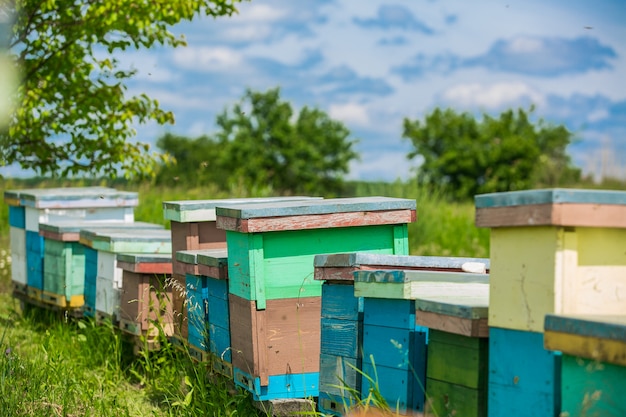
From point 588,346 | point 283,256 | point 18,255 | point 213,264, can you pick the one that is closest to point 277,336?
point 283,256

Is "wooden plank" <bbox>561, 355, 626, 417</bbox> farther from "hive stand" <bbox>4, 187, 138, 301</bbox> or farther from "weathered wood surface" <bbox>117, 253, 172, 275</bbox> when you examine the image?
"hive stand" <bbox>4, 187, 138, 301</bbox>

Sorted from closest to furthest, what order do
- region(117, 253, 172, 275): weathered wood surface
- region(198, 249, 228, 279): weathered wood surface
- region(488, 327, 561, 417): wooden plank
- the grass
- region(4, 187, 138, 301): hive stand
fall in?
region(488, 327, 561, 417): wooden plank
region(198, 249, 228, 279): weathered wood surface
the grass
region(117, 253, 172, 275): weathered wood surface
region(4, 187, 138, 301): hive stand

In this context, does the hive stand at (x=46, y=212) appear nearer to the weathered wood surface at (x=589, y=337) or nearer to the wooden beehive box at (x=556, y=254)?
the wooden beehive box at (x=556, y=254)

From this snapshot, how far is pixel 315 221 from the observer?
448cm

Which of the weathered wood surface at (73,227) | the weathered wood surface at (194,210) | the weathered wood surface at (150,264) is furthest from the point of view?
the weathered wood surface at (73,227)

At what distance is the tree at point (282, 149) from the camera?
4188cm

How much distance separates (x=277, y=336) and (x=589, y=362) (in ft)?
6.91

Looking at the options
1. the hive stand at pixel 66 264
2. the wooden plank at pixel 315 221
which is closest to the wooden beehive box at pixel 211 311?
the wooden plank at pixel 315 221

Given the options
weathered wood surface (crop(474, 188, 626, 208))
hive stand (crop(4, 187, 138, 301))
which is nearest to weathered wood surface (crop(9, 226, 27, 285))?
hive stand (crop(4, 187, 138, 301))

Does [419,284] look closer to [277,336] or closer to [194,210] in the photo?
[277,336]

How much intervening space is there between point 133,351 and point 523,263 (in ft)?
14.9

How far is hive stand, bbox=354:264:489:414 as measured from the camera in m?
3.41

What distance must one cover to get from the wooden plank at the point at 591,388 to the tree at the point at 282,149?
38028mm

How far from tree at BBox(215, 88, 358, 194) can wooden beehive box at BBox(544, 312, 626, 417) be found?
38033 millimetres
